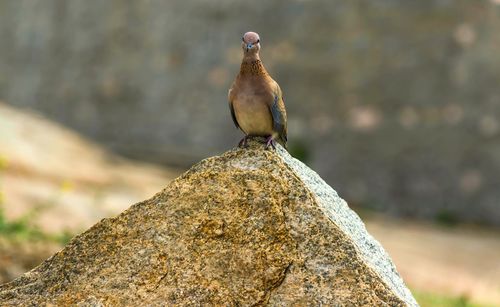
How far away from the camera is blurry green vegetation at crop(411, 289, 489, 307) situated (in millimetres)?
7609

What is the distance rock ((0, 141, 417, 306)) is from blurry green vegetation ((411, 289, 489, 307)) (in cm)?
443

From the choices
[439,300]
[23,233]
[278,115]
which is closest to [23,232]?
[23,233]

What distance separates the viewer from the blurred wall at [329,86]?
12930 millimetres

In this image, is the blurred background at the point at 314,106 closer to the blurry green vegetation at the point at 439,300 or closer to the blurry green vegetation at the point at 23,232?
the blurry green vegetation at the point at 439,300

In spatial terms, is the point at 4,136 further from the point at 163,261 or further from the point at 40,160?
the point at 163,261

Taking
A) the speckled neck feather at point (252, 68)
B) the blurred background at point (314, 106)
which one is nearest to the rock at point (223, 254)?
the speckled neck feather at point (252, 68)

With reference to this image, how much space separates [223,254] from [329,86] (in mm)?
10686

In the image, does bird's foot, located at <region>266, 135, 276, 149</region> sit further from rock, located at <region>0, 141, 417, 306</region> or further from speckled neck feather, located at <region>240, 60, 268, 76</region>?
speckled neck feather, located at <region>240, 60, 268, 76</region>

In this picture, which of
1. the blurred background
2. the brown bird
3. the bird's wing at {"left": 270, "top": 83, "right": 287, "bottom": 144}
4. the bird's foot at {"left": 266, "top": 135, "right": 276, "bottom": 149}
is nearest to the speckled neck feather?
the brown bird

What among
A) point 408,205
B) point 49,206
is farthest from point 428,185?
point 49,206

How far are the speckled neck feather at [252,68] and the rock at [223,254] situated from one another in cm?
45

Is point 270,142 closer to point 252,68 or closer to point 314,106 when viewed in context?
point 252,68

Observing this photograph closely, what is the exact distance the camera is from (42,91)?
16.1 m

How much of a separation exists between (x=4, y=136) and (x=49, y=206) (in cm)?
377
